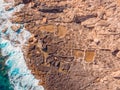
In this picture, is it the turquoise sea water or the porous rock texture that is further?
the turquoise sea water

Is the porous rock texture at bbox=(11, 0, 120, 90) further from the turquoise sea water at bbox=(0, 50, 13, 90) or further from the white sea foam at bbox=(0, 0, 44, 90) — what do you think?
the turquoise sea water at bbox=(0, 50, 13, 90)

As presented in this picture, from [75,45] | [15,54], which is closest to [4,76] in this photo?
[15,54]

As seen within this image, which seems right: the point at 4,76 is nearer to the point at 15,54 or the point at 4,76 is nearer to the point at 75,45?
the point at 15,54

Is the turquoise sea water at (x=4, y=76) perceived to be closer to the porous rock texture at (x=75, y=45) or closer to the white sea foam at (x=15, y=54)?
the white sea foam at (x=15, y=54)

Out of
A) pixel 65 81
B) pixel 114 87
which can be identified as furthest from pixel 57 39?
pixel 114 87

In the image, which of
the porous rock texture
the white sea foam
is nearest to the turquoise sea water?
the white sea foam
